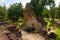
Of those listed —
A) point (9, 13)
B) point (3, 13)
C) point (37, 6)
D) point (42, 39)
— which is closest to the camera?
point (42, 39)

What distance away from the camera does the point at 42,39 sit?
30.6 metres

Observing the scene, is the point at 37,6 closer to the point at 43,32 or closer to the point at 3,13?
the point at 3,13

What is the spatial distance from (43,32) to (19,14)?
103 ft

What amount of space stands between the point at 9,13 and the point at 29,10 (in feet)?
84.3

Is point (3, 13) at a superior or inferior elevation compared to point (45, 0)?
inferior

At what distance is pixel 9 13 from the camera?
6469 centimetres

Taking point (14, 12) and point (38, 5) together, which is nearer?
point (38, 5)

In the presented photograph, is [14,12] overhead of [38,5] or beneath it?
beneath

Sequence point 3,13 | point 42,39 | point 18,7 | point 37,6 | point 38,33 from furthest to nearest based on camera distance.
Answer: point 18,7 → point 3,13 → point 37,6 → point 38,33 → point 42,39

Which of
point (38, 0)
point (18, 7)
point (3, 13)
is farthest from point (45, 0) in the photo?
point (18, 7)

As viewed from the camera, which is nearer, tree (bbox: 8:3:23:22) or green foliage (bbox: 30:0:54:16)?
green foliage (bbox: 30:0:54:16)

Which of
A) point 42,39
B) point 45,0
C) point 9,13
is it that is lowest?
point 42,39

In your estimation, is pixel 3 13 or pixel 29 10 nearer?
pixel 29 10

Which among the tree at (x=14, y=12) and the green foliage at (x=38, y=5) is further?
the tree at (x=14, y=12)
